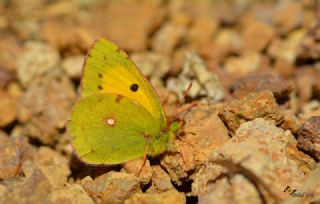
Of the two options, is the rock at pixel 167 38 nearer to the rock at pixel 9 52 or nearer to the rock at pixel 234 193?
the rock at pixel 9 52

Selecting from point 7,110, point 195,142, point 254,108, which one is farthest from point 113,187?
point 7,110

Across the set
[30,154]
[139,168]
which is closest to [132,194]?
[139,168]

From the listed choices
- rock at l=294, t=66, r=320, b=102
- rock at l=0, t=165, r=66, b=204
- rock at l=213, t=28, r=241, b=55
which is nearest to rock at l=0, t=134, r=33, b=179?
rock at l=0, t=165, r=66, b=204

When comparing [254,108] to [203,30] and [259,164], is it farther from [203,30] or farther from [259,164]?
[203,30]

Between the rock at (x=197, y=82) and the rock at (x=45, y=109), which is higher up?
the rock at (x=197, y=82)

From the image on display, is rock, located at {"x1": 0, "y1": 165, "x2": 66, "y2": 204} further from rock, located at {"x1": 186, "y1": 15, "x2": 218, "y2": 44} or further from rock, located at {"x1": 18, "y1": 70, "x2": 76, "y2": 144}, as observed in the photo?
rock, located at {"x1": 186, "y1": 15, "x2": 218, "y2": 44}

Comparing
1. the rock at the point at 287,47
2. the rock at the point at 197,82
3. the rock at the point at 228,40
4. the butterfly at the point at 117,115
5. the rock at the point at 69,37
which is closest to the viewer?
the butterfly at the point at 117,115

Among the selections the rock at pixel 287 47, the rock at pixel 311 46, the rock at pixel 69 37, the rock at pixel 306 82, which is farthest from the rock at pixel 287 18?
the rock at pixel 69 37

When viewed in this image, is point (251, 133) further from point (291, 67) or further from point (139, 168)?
point (291, 67)
